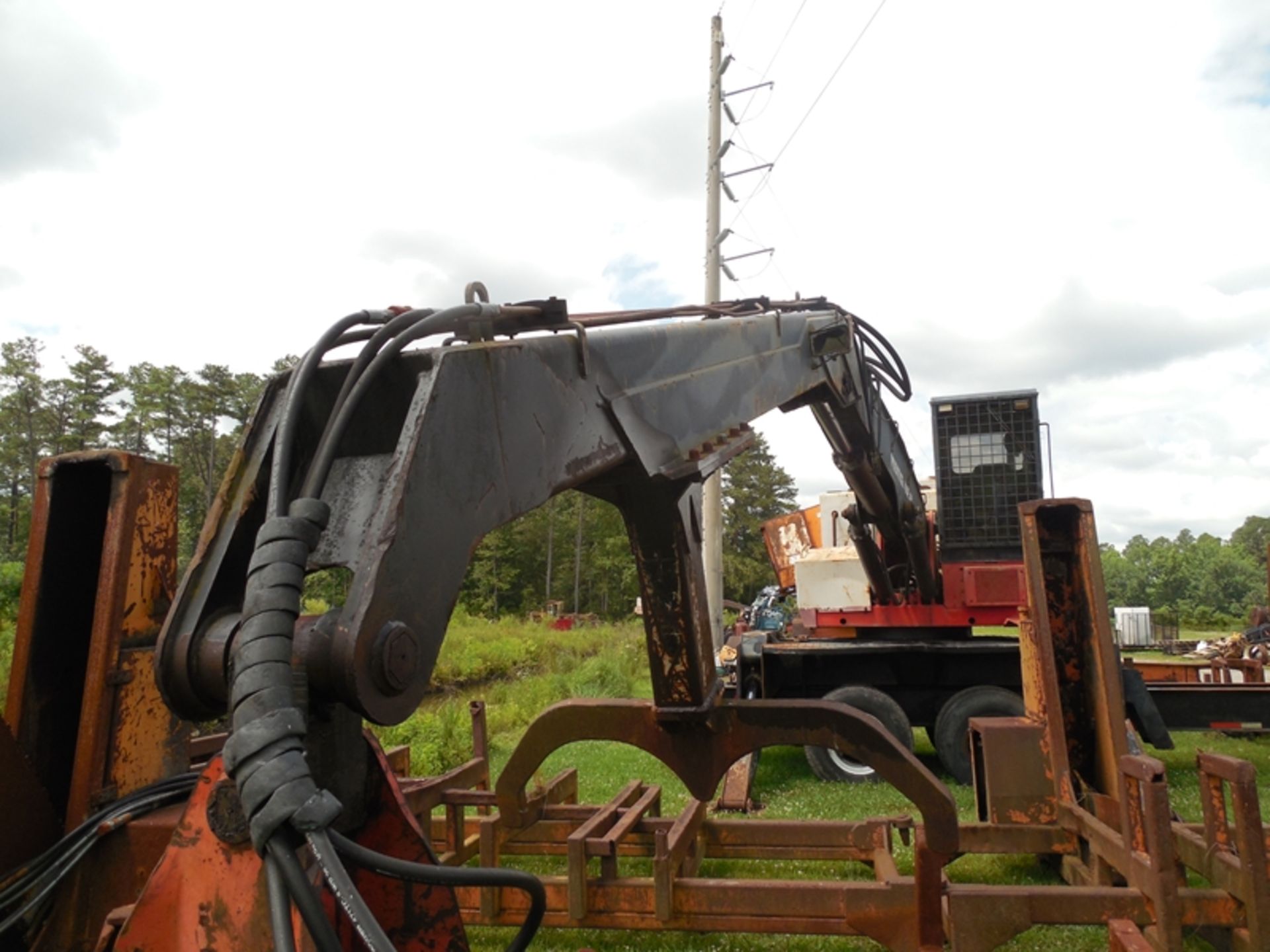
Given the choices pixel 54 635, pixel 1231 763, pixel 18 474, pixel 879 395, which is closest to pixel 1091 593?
pixel 1231 763

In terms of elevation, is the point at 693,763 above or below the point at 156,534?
below

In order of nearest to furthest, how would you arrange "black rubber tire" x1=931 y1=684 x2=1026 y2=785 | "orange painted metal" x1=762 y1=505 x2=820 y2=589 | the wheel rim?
"black rubber tire" x1=931 y1=684 x2=1026 y2=785 < the wheel rim < "orange painted metal" x1=762 y1=505 x2=820 y2=589

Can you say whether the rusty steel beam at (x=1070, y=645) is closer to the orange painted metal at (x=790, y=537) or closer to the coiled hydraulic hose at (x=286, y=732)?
the coiled hydraulic hose at (x=286, y=732)

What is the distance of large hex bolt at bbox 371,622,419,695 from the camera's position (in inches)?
62.3

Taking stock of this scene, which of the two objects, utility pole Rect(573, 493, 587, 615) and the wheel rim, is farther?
utility pole Rect(573, 493, 587, 615)

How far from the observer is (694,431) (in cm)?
304

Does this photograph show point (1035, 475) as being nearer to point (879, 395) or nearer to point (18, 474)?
point (879, 395)

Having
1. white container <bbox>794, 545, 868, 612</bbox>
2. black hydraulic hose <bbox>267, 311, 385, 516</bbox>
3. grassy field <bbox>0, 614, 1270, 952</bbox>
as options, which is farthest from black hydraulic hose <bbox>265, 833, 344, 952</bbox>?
white container <bbox>794, 545, 868, 612</bbox>

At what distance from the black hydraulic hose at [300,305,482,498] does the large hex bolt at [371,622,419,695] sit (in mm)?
305

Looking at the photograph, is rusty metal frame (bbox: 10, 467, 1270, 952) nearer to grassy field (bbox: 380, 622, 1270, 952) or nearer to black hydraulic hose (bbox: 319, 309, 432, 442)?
grassy field (bbox: 380, 622, 1270, 952)

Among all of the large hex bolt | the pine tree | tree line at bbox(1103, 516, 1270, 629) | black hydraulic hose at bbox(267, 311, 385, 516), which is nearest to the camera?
the large hex bolt

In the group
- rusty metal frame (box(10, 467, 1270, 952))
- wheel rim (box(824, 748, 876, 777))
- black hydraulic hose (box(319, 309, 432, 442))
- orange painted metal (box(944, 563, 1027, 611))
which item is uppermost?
black hydraulic hose (box(319, 309, 432, 442))

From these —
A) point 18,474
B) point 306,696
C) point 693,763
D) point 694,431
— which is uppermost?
point 18,474

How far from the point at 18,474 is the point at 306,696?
51.6 metres
